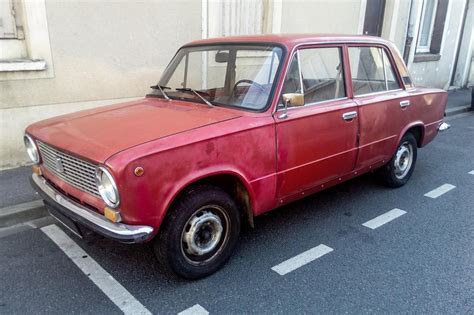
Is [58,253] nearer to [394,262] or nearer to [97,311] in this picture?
[97,311]

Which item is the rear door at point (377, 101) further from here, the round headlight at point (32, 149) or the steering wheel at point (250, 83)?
the round headlight at point (32, 149)

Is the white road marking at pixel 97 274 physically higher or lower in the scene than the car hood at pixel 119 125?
lower

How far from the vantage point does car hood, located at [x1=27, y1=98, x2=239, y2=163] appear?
2.65 meters

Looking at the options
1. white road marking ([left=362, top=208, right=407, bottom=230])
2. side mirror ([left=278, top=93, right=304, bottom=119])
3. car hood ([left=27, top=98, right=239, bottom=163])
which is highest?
side mirror ([left=278, top=93, right=304, bottom=119])

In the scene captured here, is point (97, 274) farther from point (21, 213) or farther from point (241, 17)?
point (241, 17)

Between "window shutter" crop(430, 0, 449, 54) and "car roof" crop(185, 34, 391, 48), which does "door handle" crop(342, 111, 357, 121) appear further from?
"window shutter" crop(430, 0, 449, 54)

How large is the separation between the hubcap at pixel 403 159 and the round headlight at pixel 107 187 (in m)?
3.53

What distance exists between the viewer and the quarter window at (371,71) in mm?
3990

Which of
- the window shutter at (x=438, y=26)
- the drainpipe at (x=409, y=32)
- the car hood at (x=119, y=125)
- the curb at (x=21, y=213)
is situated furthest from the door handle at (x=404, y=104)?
the window shutter at (x=438, y=26)

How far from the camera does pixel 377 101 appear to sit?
407 centimetres

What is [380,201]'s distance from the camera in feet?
14.8

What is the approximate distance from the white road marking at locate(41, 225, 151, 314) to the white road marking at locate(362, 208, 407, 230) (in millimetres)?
2354

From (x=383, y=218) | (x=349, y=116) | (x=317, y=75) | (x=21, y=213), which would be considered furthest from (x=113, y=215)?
(x=383, y=218)

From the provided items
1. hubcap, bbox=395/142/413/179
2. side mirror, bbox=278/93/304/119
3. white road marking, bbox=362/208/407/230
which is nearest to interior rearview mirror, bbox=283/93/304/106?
side mirror, bbox=278/93/304/119
